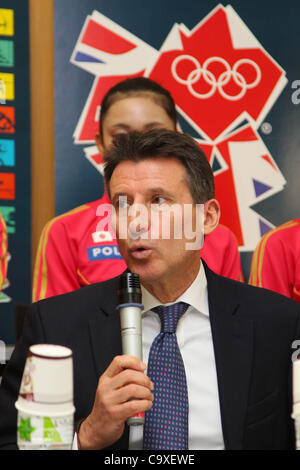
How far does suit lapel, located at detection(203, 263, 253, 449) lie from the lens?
4.21 ft

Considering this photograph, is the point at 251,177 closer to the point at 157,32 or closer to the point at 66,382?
the point at 157,32

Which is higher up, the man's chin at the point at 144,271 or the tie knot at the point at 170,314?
the man's chin at the point at 144,271

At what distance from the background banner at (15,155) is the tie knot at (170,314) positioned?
1.18 metres

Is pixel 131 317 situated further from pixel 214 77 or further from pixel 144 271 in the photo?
pixel 214 77

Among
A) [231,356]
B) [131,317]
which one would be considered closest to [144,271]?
[231,356]

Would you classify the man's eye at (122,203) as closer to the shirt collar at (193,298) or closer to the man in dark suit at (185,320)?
the man in dark suit at (185,320)

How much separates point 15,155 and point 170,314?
4.35ft

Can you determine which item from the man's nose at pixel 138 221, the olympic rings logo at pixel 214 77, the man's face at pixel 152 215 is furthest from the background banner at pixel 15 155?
the man's nose at pixel 138 221

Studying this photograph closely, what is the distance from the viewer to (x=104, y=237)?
2.34m

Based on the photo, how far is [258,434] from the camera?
1.31 meters

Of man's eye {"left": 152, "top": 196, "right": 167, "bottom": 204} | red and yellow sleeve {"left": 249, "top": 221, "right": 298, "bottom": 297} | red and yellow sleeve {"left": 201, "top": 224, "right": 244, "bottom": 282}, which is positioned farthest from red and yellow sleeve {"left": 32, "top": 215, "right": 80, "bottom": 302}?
man's eye {"left": 152, "top": 196, "right": 167, "bottom": 204}

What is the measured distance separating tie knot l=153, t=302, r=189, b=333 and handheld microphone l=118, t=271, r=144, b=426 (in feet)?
1.14

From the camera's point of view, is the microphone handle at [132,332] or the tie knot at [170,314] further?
the tie knot at [170,314]

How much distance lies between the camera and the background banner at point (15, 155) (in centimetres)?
250
